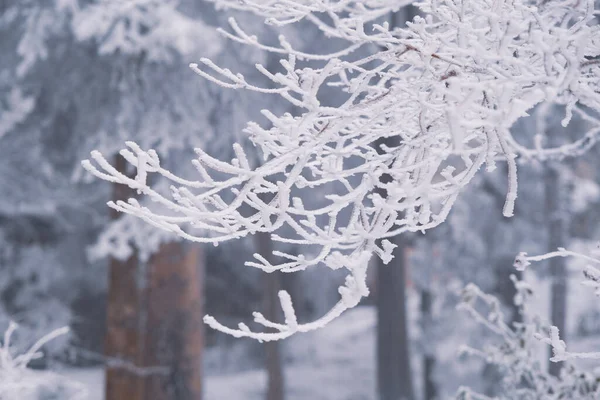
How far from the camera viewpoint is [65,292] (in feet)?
43.1

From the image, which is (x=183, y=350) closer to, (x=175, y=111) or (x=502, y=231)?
(x=175, y=111)

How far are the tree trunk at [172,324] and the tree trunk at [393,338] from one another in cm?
470

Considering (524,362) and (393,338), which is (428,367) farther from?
(524,362)

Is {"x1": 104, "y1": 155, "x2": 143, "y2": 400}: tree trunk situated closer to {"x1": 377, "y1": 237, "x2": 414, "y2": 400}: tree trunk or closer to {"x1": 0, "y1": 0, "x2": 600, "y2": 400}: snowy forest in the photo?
{"x1": 0, "y1": 0, "x2": 600, "y2": 400}: snowy forest

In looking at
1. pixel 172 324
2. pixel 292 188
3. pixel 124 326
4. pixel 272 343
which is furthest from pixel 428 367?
pixel 124 326

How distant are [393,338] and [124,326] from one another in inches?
228

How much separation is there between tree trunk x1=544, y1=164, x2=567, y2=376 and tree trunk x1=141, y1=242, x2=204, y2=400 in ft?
19.6

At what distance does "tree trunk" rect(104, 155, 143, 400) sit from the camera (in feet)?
21.8

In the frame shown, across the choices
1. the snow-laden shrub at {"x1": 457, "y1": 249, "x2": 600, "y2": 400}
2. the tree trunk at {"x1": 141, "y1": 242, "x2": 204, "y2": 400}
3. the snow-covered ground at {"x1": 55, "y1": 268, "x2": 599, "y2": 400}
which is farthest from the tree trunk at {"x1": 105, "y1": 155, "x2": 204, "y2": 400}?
the snow-covered ground at {"x1": 55, "y1": 268, "x2": 599, "y2": 400}

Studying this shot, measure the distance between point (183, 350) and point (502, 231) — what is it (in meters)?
6.27

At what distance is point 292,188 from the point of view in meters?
8.93

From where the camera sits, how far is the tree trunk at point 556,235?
34.3 ft

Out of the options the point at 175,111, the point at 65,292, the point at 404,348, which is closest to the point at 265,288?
the point at 404,348

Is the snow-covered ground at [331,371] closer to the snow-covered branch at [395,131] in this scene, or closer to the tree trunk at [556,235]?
the tree trunk at [556,235]
